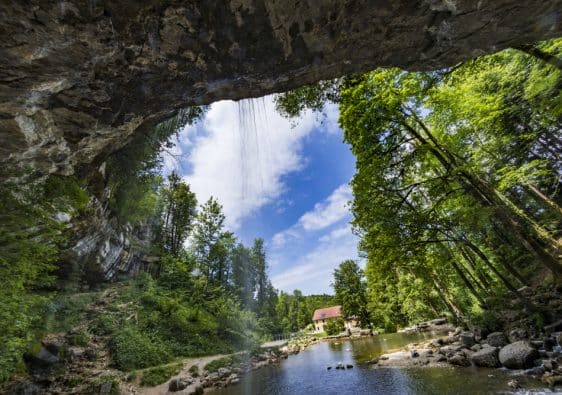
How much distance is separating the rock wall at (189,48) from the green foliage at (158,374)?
37.8 feet

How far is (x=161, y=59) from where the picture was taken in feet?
11.7

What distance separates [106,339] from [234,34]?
56.1ft

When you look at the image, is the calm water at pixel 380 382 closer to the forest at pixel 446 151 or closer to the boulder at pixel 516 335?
the boulder at pixel 516 335

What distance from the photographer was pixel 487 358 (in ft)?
29.0

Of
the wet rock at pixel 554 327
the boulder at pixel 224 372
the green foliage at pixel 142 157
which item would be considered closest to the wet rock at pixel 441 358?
the wet rock at pixel 554 327

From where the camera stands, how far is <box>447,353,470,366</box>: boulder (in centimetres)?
948

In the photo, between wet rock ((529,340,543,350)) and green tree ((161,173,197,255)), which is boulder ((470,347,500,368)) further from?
green tree ((161,173,197,255))

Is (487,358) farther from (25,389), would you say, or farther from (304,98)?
(25,389)

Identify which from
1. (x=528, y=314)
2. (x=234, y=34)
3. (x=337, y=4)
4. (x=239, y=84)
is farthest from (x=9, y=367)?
(x=528, y=314)

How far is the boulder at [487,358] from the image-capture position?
28.3 ft

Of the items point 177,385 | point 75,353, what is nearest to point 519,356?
point 177,385

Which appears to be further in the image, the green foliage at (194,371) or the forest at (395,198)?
the green foliage at (194,371)

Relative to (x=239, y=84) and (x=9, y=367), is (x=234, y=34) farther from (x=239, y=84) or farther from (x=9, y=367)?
(x=9, y=367)

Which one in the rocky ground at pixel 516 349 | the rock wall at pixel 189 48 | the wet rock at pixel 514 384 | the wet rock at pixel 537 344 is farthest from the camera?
the wet rock at pixel 537 344
